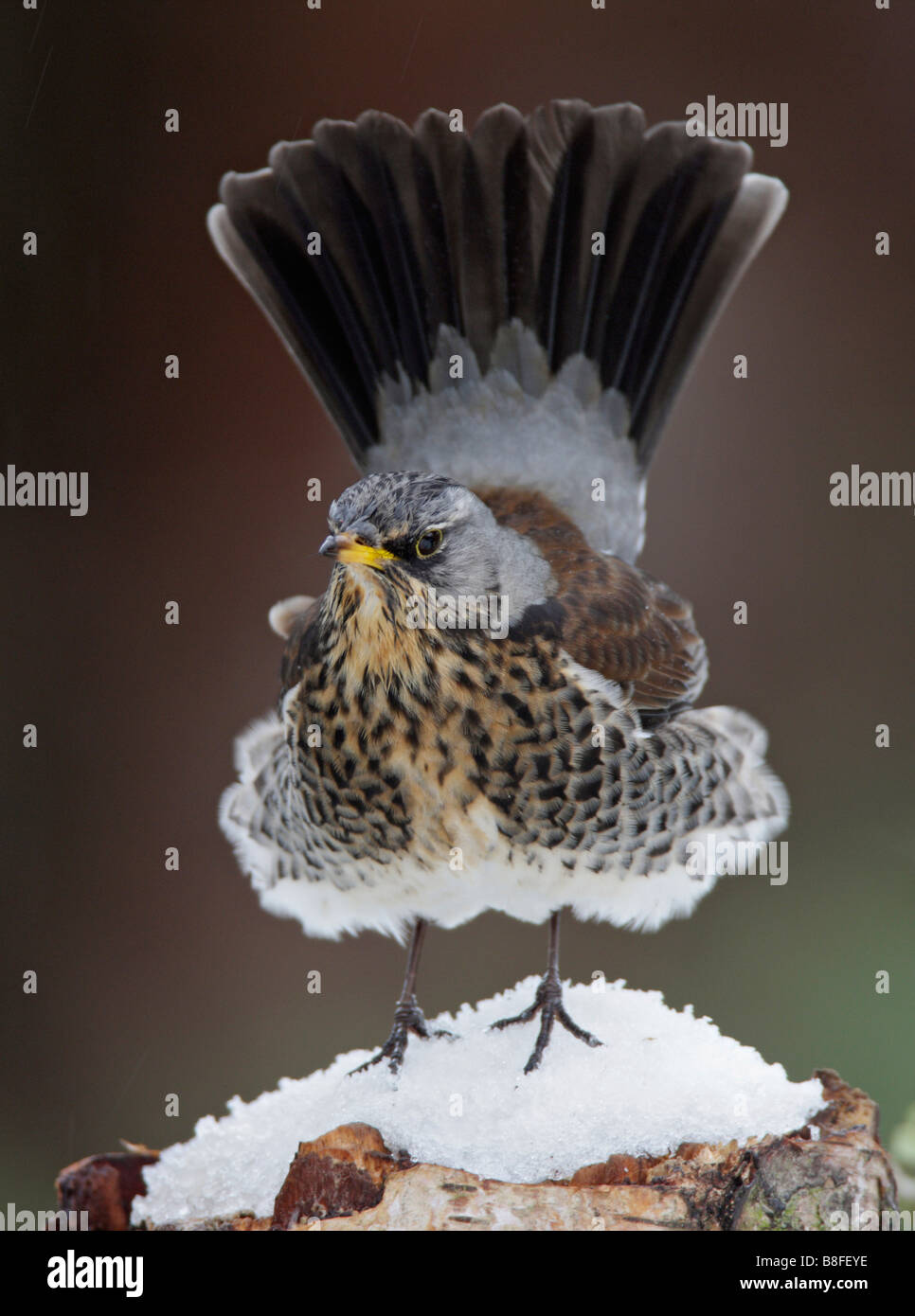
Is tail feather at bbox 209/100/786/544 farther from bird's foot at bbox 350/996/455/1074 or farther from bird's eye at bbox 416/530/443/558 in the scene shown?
bird's foot at bbox 350/996/455/1074

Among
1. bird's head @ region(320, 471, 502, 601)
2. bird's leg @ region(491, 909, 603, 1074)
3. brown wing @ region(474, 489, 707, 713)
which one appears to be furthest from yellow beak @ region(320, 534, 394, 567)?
bird's leg @ region(491, 909, 603, 1074)

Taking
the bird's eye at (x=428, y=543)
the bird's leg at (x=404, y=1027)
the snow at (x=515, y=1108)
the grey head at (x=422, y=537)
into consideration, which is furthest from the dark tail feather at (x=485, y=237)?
the snow at (x=515, y=1108)

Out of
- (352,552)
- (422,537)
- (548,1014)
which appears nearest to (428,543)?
(422,537)

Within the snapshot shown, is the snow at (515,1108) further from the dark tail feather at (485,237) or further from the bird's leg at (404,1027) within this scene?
the dark tail feather at (485,237)

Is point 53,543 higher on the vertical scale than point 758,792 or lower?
higher

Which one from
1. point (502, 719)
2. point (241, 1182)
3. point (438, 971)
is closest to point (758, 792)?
point (502, 719)

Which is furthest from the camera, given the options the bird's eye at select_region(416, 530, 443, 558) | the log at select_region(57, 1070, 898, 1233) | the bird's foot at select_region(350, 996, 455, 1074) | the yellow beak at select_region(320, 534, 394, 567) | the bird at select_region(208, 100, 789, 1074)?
the bird's foot at select_region(350, 996, 455, 1074)

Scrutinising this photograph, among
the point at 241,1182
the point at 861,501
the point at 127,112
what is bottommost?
the point at 241,1182
